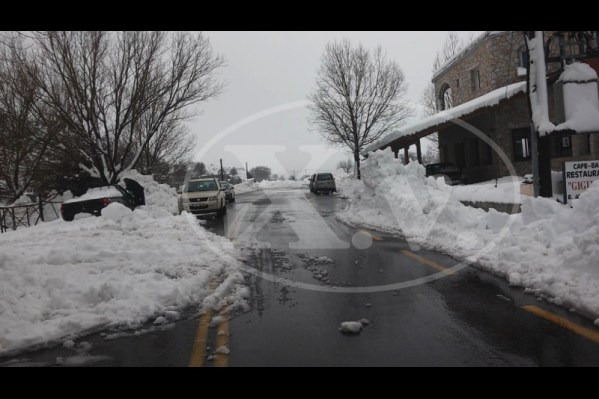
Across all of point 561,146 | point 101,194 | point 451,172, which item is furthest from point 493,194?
point 101,194

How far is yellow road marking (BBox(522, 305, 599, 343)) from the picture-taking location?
409cm

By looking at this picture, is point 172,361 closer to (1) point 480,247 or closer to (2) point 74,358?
(2) point 74,358

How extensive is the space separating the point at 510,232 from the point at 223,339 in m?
5.98

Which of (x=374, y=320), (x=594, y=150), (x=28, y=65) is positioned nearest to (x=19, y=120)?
(x=28, y=65)

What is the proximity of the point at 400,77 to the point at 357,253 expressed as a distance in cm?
3210

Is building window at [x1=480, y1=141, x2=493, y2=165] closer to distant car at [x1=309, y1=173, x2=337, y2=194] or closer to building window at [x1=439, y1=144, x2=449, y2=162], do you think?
building window at [x1=439, y1=144, x2=449, y2=162]

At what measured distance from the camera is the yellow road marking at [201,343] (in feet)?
12.7

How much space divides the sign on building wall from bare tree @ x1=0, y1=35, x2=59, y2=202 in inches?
740

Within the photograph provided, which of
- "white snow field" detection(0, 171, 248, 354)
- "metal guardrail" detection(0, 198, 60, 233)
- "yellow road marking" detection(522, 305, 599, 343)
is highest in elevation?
"metal guardrail" detection(0, 198, 60, 233)

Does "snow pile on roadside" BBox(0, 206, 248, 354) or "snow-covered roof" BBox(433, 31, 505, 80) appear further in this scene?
"snow-covered roof" BBox(433, 31, 505, 80)

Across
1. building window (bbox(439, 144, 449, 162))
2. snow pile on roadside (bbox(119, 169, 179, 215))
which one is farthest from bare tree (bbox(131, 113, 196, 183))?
building window (bbox(439, 144, 449, 162))

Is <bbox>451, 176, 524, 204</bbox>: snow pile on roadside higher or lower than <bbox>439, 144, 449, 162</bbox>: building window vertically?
lower

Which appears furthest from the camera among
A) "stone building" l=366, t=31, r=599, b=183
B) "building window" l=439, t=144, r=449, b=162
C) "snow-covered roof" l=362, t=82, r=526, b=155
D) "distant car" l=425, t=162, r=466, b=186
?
"building window" l=439, t=144, r=449, b=162

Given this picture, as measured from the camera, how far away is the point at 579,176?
877 cm
